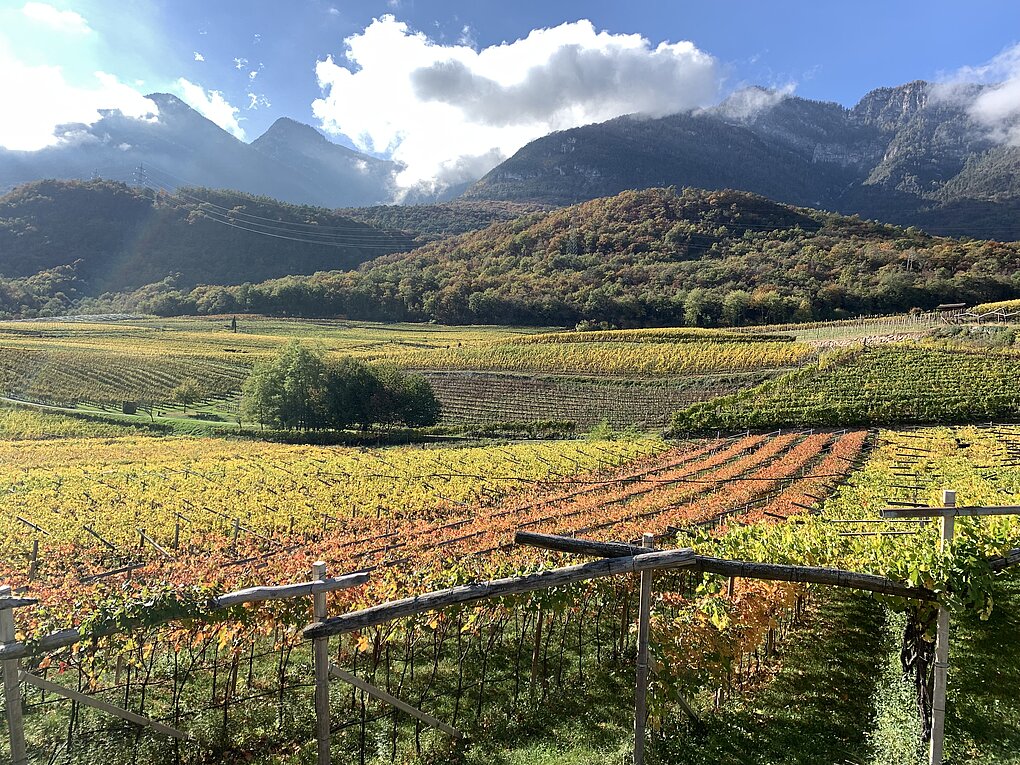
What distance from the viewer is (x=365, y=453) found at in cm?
2081

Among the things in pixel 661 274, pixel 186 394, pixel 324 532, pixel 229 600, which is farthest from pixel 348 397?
pixel 661 274

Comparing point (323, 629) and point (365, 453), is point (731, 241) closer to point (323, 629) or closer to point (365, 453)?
point (365, 453)

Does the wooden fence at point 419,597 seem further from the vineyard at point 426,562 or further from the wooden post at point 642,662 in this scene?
the vineyard at point 426,562

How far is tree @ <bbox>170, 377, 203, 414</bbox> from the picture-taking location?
30841 mm

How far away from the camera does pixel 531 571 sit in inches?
152

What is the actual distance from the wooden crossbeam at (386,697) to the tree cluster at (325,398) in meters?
25.3

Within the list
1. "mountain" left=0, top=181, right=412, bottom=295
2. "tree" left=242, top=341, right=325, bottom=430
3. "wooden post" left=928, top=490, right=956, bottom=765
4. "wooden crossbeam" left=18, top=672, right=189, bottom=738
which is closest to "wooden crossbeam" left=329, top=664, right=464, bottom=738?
"wooden crossbeam" left=18, top=672, right=189, bottom=738

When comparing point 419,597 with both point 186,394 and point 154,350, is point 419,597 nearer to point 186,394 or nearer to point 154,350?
point 186,394

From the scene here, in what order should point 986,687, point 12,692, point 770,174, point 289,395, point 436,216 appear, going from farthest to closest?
point 770,174 < point 436,216 < point 289,395 < point 986,687 < point 12,692

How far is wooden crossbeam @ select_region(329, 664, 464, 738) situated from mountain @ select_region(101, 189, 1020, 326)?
176 ft

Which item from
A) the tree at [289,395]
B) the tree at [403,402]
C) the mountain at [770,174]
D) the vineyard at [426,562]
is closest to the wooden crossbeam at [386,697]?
the vineyard at [426,562]

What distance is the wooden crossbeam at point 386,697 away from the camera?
3.39m

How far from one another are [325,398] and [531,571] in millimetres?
26522

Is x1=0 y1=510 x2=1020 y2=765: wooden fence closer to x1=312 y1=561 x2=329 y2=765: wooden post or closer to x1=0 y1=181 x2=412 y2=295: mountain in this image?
x1=312 y1=561 x2=329 y2=765: wooden post
